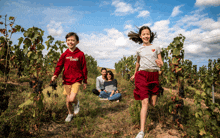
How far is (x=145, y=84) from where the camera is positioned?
8.14ft

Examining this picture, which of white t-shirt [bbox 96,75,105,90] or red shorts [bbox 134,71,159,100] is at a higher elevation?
red shorts [bbox 134,71,159,100]

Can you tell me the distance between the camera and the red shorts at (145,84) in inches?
96.7

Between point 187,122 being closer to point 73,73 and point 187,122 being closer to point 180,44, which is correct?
point 180,44

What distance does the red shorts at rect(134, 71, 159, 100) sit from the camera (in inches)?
96.7

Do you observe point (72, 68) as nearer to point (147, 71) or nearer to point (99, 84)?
point (147, 71)

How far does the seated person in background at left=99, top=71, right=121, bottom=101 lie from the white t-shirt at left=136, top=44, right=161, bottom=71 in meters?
2.43

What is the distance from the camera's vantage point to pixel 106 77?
5648 millimetres

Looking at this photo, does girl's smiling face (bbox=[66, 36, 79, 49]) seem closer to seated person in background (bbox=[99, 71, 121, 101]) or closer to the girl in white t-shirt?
the girl in white t-shirt

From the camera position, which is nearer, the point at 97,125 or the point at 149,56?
the point at 149,56

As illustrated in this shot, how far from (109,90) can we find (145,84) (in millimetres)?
2997

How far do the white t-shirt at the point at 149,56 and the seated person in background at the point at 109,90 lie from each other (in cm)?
243

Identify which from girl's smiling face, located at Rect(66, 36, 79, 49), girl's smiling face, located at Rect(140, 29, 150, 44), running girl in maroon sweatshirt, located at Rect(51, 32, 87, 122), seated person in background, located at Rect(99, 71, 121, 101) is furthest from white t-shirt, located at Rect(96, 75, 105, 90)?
girl's smiling face, located at Rect(140, 29, 150, 44)

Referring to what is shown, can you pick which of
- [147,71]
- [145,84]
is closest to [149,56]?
[147,71]

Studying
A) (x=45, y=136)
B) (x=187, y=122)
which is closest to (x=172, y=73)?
(x=187, y=122)
